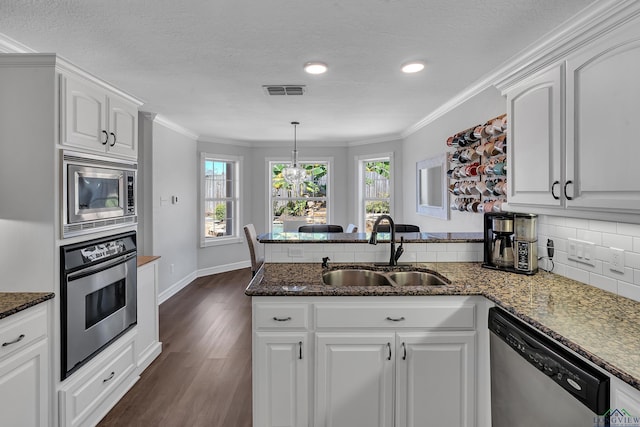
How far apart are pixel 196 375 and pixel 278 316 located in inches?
52.2

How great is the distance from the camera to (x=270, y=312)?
5.69ft

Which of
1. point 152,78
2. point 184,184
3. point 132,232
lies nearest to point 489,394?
point 132,232

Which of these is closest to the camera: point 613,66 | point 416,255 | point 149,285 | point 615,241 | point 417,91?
point 613,66

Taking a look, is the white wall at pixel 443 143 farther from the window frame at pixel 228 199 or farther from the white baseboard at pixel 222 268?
the white baseboard at pixel 222 268

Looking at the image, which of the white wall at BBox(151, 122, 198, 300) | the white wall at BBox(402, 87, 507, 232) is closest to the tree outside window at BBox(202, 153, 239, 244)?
the white wall at BBox(151, 122, 198, 300)

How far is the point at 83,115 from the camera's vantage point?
193cm

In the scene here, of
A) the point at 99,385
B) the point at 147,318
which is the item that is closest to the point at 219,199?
the point at 147,318

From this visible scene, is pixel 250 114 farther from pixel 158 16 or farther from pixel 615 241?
pixel 615 241

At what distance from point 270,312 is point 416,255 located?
1.17 meters

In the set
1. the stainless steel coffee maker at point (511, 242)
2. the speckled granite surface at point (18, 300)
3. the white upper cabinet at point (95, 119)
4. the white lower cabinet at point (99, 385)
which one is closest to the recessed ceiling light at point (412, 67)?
the stainless steel coffee maker at point (511, 242)

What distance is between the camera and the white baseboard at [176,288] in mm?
4395

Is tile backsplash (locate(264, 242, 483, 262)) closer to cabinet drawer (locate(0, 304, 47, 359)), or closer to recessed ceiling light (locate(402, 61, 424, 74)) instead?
cabinet drawer (locate(0, 304, 47, 359))

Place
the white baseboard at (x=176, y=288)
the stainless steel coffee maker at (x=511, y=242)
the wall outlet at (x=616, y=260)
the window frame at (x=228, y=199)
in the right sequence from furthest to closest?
the window frame at (x=228, y=199) < the white baseboard at (x=176, y=288) < the stainless steel coffee maker at (x=511, y=242) < the wall outlet at (x=616, y=260)

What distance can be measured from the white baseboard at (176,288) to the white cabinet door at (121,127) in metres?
2.54
